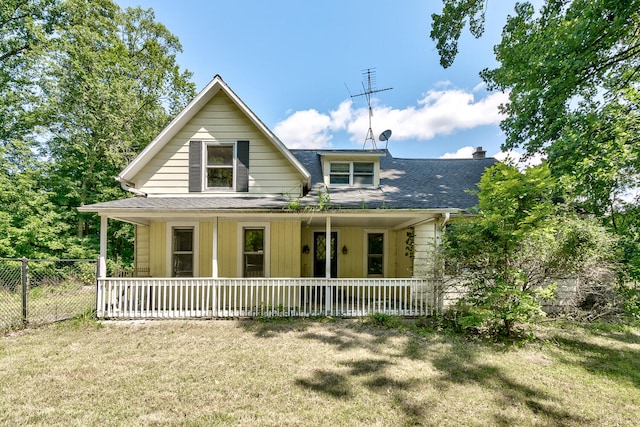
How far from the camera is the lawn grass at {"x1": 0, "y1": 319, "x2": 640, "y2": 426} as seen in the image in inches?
128

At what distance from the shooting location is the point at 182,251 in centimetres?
816

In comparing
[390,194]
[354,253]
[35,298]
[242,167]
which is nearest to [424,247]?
[390,194]

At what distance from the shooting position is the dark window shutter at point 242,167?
8156 mm

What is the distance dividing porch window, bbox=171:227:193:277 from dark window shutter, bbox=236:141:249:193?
1986 mm

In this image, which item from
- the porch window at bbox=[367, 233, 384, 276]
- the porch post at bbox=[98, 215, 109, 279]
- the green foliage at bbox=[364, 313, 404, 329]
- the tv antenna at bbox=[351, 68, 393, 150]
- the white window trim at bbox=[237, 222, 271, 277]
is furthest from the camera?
the tv antenna at bbox=[351, 68, 393, 150]

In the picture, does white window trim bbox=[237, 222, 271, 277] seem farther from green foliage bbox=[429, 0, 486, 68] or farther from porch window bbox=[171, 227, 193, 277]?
green foliage bbox=[429, 0, 486, 68]

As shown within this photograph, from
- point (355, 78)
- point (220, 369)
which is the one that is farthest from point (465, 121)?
point (220, 369)

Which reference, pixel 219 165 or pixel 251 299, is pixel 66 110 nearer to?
pixel 219 165

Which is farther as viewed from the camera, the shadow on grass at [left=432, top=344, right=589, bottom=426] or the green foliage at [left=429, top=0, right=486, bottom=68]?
the green foliage at [left=429, top=0, right=486, bottom=68]

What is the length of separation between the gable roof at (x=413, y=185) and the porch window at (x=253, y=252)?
1949mm

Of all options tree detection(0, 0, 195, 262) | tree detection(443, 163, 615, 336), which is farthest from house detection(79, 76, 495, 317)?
tree detection(0, 0, 195, 262)

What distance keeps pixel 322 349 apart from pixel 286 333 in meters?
1.14

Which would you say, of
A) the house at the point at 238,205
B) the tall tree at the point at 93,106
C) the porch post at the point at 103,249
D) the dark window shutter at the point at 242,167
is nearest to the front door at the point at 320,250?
the house at the point at 238,205

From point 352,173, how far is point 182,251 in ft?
19.5
